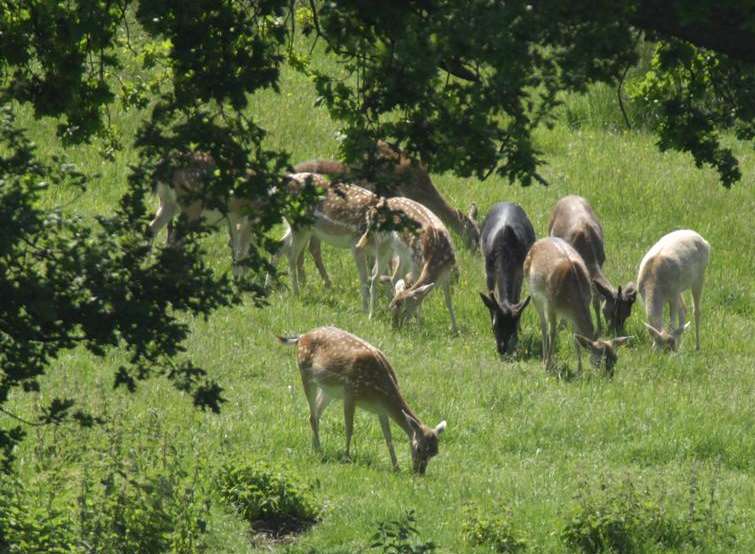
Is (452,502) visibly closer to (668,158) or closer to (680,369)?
(680,369)

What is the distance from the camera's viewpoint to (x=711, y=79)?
31.1 feet

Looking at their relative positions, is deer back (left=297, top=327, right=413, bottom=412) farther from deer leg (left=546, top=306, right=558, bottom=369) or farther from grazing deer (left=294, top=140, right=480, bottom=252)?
grazing deer (left=294, top=140, right=480, bottom=252)

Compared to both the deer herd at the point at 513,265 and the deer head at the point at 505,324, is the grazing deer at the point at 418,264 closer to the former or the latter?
the deer herd at the point at 513,265

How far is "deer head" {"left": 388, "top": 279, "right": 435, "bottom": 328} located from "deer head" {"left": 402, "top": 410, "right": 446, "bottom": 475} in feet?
17.9

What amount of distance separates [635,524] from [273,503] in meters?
2.63

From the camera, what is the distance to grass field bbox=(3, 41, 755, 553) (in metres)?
12.1

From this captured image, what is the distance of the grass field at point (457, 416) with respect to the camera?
39.8 ft

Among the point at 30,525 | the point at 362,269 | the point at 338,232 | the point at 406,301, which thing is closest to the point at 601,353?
the point at 406,301

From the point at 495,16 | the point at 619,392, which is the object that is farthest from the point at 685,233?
the point at 495,16

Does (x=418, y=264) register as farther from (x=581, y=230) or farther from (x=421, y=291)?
(x=581, y=230)

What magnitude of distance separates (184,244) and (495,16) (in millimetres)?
2163

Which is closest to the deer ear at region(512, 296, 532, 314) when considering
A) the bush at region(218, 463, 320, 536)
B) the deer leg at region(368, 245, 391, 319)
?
the deer leg at region(368, 245, 391, 319)

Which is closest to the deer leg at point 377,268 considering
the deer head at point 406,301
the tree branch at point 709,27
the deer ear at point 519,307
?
the deer head at point 406,301

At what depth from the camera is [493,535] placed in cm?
1147
